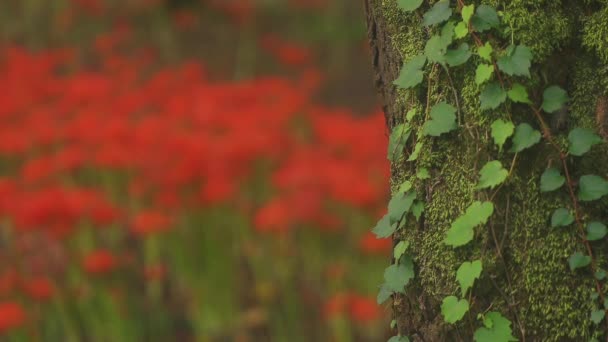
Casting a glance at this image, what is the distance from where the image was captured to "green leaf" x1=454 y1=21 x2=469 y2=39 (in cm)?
159

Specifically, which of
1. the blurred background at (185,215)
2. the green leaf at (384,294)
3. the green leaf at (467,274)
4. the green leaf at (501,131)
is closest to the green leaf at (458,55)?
the green leaf at (501,131)

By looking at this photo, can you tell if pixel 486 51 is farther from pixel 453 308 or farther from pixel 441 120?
pixel 453 308

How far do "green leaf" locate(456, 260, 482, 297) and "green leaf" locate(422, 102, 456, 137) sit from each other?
216 mm

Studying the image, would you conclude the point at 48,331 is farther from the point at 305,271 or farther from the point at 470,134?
the point at 470,134

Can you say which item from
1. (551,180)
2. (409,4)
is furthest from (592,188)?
(409,4)

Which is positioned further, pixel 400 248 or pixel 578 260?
pixel 400 248

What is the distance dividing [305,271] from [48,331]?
1.16 meters

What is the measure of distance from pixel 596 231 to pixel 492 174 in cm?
19

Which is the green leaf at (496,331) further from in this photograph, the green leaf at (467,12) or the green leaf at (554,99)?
the green leaf at (467,12)

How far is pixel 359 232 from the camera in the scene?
14.3 feet

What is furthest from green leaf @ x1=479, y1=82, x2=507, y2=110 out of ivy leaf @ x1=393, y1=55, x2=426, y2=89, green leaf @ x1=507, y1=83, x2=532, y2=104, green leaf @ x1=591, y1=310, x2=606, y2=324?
green leaf @ x1=591, y1=310, x2=606, y2=324

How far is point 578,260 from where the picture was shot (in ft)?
5.23

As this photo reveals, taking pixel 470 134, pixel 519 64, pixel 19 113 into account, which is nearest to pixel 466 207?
pixel 470 134

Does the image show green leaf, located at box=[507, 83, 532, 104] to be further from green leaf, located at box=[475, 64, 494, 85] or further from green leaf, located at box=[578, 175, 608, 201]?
green leaf, located at box=[578, 175, 608, 201]
